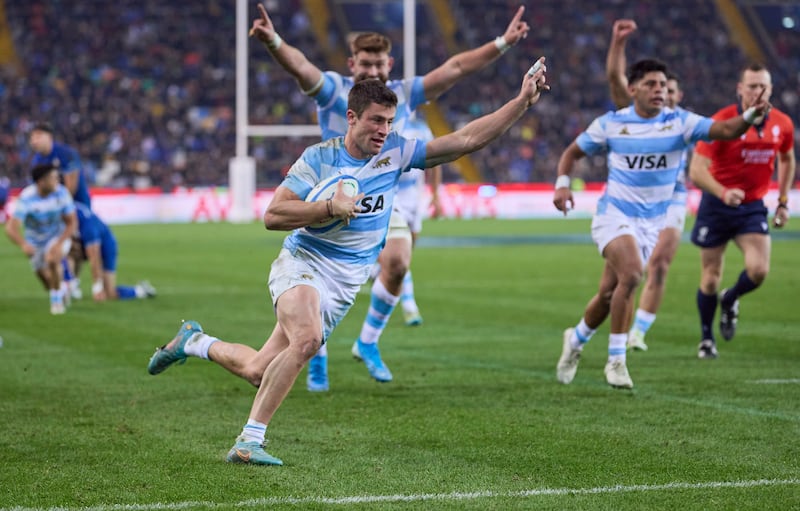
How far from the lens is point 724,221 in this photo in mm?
10906

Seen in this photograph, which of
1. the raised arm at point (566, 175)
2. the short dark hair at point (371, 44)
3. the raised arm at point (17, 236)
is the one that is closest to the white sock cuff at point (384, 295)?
the raised arm at point (566, 175)

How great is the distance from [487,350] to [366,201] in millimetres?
4731

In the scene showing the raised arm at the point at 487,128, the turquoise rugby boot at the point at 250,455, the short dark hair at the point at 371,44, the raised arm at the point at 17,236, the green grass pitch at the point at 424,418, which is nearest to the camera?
the green grass pitch at the point at 424,418

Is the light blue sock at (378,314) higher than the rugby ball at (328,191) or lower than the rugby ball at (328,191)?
lower

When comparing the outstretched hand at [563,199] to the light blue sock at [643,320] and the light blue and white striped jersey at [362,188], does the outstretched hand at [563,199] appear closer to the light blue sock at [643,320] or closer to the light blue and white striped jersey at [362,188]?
the light blue sock at [643,320]

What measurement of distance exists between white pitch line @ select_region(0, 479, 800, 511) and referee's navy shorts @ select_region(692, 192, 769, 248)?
5.24m

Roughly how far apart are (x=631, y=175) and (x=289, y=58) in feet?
8.71

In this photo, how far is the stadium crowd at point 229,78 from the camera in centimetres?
4150

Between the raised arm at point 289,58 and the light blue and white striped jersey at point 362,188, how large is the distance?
1742 mm

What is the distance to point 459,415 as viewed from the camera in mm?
7957

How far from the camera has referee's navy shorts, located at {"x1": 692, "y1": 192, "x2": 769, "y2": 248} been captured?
1086cm

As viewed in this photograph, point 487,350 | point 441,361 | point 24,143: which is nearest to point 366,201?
point 441,361

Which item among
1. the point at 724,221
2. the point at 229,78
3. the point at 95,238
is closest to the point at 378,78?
the point at 724,221

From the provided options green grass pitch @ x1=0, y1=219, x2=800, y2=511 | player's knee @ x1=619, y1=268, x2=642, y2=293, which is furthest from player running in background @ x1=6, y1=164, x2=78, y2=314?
player's knee @ x1=619, y1=268, x2=642, y2=293
